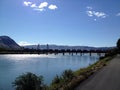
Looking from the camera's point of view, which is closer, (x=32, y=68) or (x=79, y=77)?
(x=79, y=77)

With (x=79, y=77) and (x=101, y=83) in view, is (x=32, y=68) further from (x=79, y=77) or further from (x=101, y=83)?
(x=101, y=83)

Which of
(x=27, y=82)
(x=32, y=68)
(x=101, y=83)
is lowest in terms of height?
(x=32, y=68)

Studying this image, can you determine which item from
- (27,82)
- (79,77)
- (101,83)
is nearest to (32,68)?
(79,77)

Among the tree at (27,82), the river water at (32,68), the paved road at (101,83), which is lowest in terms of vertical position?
the river water at (32,68)

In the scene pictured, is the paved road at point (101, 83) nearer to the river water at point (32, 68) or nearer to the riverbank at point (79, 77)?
the riverbank at point (79, 77)

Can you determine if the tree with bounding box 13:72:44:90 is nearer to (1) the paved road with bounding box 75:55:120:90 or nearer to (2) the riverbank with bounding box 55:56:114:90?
(2) the riverbank with bounding box 55:56:114:90

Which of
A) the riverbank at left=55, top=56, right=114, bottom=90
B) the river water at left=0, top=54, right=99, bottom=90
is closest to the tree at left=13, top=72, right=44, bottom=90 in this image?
the riverbank at left=55, top=56, right=114, bottom=90

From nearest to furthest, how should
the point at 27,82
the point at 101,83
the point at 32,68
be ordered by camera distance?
the point at 27,82
the point at 101,83
the point at 32,68

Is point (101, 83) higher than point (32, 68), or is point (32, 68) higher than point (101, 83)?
point (101, 83)

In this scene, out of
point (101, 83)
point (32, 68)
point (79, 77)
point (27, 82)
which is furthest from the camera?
point (32, 68)

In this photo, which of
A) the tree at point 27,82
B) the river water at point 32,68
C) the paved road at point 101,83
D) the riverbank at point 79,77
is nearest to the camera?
Result: the tree at point 27,82

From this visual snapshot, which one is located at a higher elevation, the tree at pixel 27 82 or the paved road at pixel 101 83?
the tree at pixel 27 82

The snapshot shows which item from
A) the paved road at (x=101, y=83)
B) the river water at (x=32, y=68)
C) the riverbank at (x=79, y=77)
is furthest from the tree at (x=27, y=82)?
the river water at (x=32, y=68)

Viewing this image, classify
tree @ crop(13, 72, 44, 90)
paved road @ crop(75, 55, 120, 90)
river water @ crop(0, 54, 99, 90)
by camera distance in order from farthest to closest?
river water @ crop(0, 54, 99, 90)
paved road @ crop(75, 55, 120, 90)
tree @ crop(13, 72, 44, 90)
